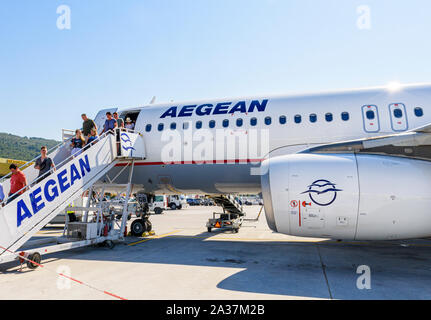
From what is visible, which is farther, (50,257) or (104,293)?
(50,257)

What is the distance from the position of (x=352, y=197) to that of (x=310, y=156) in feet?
4.32

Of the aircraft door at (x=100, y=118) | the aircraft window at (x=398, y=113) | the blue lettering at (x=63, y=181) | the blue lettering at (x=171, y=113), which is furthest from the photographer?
the aircraft door at (x=100, y=118)

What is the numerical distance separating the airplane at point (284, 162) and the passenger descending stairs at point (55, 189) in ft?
0.09

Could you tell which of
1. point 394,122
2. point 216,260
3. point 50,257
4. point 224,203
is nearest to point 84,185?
point 50,257

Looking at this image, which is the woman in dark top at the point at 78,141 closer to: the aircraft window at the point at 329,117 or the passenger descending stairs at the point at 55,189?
the passenger descending stairs at the point at 55,189

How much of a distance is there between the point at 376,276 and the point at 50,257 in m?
8.42

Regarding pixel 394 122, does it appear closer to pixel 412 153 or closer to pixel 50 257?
pixel 412 153

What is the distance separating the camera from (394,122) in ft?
28.8

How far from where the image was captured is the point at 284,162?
7020 mm

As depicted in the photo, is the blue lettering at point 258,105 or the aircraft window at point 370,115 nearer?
the aircraft window at point 370,115

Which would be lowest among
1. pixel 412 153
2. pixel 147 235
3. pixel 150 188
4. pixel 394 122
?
pixel 147 235

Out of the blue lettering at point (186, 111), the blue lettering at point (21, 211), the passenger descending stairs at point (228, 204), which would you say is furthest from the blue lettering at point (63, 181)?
the passenger descending stairs at point (228, 204)

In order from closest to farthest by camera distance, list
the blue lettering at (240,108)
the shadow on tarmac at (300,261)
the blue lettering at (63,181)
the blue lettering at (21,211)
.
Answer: the shadow on tarmac at (300,261) < the blue lettering at (21,211) < the blue lettering at (63,181) < the blue lettering at (240,108)

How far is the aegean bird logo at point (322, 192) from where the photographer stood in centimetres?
643
